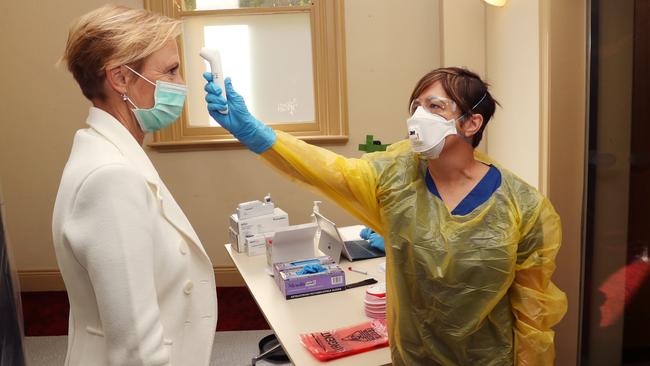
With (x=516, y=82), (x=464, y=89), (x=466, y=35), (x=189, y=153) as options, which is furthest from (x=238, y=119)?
(x=189, y=153)

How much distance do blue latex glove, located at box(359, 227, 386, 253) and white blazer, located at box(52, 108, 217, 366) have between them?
1406mm

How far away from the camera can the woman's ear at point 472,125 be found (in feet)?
5.28

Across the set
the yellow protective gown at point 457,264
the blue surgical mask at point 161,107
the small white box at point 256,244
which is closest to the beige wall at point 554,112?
the yellow protective gown at point 457,264

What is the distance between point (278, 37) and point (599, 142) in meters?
2.38

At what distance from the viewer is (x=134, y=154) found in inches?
47.0

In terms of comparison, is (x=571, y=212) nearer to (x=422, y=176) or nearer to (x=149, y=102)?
(x=422, y=176)

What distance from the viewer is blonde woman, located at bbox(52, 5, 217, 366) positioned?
103cm

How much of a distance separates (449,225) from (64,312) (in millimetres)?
3216

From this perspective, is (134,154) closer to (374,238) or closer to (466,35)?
(374,238)

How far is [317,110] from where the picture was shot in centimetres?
403

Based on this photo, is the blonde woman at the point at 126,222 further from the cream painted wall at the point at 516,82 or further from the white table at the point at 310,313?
the cream painted wall at the point at 516,82

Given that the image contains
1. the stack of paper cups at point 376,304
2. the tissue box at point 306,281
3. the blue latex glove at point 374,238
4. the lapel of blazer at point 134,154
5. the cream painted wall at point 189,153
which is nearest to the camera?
the lapel of blazer at point 134,154

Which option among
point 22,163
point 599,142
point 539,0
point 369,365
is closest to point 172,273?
point 369,365

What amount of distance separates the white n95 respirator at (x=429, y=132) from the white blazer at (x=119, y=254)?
672 millimetres
